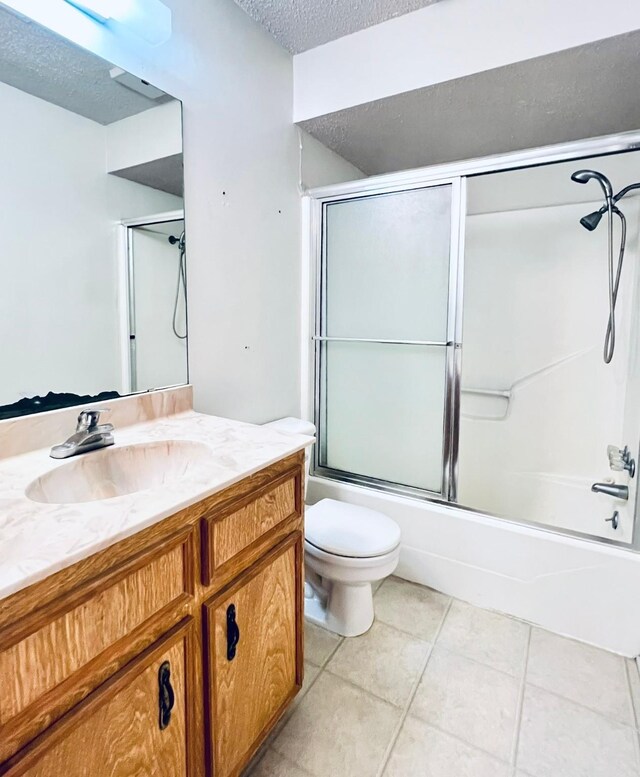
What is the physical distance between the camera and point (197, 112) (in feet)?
5.18

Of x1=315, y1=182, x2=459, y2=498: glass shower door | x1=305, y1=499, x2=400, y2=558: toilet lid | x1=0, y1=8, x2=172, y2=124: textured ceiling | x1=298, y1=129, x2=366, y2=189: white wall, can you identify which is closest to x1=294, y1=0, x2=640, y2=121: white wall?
x1=298, y1=129, x2=366, y2=189: white wall

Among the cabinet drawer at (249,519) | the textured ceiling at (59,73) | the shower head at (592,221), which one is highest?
the textured ceiling at (59,73)

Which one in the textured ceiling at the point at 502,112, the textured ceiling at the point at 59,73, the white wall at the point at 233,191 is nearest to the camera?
the textured ceiling at the point at 59,73

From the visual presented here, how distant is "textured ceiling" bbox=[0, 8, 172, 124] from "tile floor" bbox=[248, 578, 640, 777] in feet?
6.27

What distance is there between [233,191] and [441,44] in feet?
3.31

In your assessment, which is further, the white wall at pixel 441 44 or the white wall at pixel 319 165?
the white wall at pixel 319 165

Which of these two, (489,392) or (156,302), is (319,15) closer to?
(156,302)

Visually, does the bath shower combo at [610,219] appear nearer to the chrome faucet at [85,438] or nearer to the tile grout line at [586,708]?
the tile grout line at [586,708]

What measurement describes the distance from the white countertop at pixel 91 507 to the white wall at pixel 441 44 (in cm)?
160

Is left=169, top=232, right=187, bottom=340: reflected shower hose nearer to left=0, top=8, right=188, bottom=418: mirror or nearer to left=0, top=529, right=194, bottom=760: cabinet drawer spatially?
left=0, top=8, right=188, bottom=418: mirror

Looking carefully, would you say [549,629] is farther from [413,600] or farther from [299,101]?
[299,101]

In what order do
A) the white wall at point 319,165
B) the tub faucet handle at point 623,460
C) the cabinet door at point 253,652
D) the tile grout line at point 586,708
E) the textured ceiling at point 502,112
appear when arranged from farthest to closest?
the white wall at point 319,165 < the tub faucet handle at point 623,460 < the textured ceiling at point 502,112 < the tile grout line at point 586,708 < the cabinet door at point 253,652

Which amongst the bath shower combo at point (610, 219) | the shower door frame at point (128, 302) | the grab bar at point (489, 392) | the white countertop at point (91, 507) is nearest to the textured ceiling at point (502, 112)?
the bath shower combo at point (610, 219)

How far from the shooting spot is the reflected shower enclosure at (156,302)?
1414 millimetres
